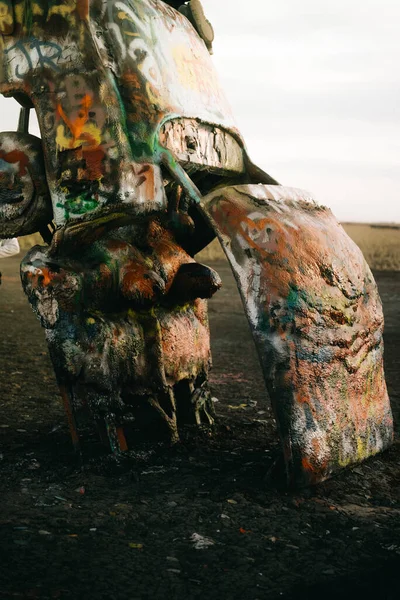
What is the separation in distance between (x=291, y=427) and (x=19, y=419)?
1.81 meters

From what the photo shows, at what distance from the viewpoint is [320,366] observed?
3.12 m

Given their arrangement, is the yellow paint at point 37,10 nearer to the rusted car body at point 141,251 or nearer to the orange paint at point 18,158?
the rusted car body at point 141,251

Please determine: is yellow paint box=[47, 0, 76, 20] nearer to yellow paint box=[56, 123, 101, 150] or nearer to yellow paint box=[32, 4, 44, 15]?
yellow paint box=[32, 4, 44, 15]

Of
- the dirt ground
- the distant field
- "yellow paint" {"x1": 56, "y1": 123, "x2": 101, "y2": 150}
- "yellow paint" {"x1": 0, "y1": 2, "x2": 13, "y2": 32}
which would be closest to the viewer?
the dirt ground

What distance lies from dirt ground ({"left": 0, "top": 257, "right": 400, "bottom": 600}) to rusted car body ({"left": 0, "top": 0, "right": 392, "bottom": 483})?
171mm

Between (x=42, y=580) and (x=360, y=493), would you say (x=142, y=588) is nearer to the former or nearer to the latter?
(x=42, y=580)

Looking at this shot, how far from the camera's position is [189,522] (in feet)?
9.20

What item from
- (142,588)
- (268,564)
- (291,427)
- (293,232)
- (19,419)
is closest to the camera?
(142,588)

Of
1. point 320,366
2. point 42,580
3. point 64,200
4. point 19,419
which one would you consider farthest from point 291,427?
point 19,419

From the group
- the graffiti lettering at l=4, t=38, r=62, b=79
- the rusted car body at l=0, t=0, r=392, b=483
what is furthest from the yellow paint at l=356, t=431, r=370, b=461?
the graffiti lettering at l=4, t=38, r=62, b=79

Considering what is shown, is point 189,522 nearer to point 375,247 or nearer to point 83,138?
point 83,138

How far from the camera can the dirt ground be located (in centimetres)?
237

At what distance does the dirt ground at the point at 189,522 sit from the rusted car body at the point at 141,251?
171 mm

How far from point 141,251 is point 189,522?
137 centimetres
